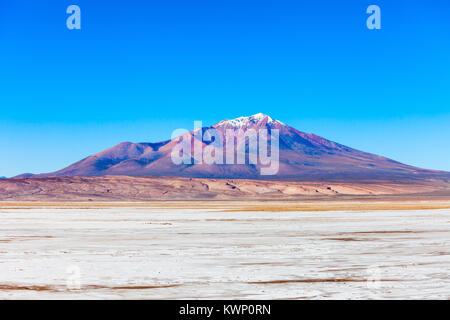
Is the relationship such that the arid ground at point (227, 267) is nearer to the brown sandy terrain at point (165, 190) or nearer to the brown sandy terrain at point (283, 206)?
the brown sandy terrain at point (283, 206)

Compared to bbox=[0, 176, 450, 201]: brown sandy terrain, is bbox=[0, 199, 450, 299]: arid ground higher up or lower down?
higher up

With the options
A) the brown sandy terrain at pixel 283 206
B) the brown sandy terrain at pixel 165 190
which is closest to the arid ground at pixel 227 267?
the brown sandy terrain at pixel 283 206

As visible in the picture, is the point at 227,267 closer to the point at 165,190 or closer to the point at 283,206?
the point at 283,206

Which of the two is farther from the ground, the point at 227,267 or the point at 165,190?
the point at 227,267

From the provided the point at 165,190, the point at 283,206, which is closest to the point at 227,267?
the point at 283,206

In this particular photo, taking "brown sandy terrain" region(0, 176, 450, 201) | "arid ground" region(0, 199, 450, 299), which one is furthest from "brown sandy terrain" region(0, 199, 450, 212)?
"brown sandy terrain" region(0, 176, 450, 201)

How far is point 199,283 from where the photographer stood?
14344mm

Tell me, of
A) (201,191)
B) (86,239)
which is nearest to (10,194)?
(201,191)

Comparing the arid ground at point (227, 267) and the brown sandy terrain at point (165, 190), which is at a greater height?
the arid ground at point (227, 267)

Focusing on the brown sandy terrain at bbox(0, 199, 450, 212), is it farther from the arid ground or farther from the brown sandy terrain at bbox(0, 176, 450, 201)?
the brown sandy terrain at bbox(0, 176, 450, 201)

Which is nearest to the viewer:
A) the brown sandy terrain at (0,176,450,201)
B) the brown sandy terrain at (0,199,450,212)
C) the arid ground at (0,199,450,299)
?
the arid ground at (0,199,450,299)

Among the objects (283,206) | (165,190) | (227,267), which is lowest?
(165,190)
